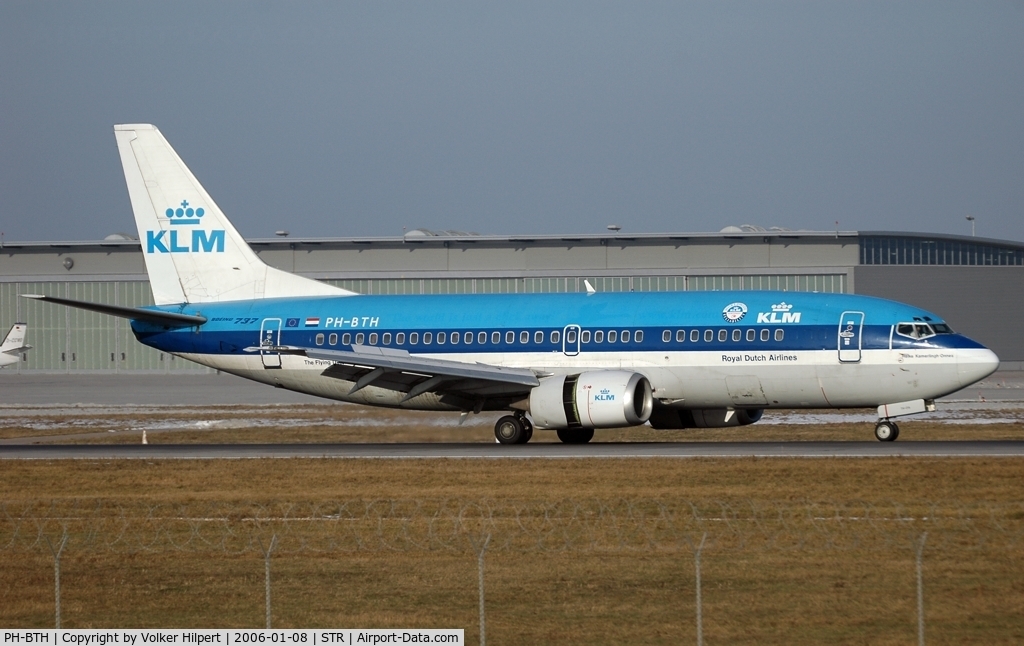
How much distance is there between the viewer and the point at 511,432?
39844mm

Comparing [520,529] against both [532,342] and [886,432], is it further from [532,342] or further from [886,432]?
[886,432]

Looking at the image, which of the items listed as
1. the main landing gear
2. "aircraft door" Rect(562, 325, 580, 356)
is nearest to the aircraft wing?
the main landing gear

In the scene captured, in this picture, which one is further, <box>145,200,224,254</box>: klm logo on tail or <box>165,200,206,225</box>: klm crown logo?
<box>165,200,206,225</box>: klm crown logo

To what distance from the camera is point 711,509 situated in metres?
24.9

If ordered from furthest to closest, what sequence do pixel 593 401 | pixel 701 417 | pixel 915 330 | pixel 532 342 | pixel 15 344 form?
pixel 15 344 → pixel 701 417 → pixel 532 342 → pixel 593 401 → pixel 915 330

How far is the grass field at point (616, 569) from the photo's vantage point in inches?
638

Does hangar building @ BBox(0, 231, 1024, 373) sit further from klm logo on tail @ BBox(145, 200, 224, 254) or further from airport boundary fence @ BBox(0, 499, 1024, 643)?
airport boundary fence @ BBox(0, 499, 1024, 643)

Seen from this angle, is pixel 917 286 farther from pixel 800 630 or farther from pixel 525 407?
pixel 800 630

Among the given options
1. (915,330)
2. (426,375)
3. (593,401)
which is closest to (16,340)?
(426,375)

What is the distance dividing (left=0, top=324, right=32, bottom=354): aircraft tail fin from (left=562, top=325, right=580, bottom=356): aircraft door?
5203cm

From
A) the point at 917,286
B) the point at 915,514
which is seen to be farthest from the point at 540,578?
the point at 917,286

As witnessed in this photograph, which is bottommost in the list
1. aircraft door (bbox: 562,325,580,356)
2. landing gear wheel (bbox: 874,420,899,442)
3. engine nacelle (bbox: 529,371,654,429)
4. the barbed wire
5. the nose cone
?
the barbed wire

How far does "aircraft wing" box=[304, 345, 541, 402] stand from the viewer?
38.6 metres

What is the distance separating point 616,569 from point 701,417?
2150 cm
